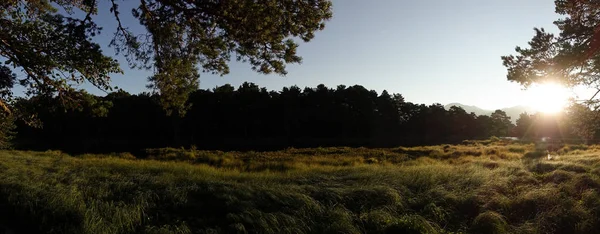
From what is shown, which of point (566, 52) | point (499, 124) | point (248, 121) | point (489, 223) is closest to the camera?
point (489, 223)

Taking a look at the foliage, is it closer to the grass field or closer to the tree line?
the grass field

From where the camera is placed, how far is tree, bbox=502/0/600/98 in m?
12.8

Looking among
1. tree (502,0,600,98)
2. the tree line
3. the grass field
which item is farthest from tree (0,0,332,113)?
the tree line

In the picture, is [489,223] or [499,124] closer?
[489,223]

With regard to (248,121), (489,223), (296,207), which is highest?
(248,121)

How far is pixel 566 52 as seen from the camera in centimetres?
1374

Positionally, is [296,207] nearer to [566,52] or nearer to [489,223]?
[489,223]

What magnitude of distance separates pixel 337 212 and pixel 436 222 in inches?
77.5

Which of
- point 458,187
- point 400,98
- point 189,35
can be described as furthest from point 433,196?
point 400,98

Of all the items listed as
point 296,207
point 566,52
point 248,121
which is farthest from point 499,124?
point 296,207

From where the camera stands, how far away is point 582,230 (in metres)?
6.47

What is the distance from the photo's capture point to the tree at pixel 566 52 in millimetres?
12812

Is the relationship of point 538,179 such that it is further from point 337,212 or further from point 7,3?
point 7,3

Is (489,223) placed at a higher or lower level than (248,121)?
lower
